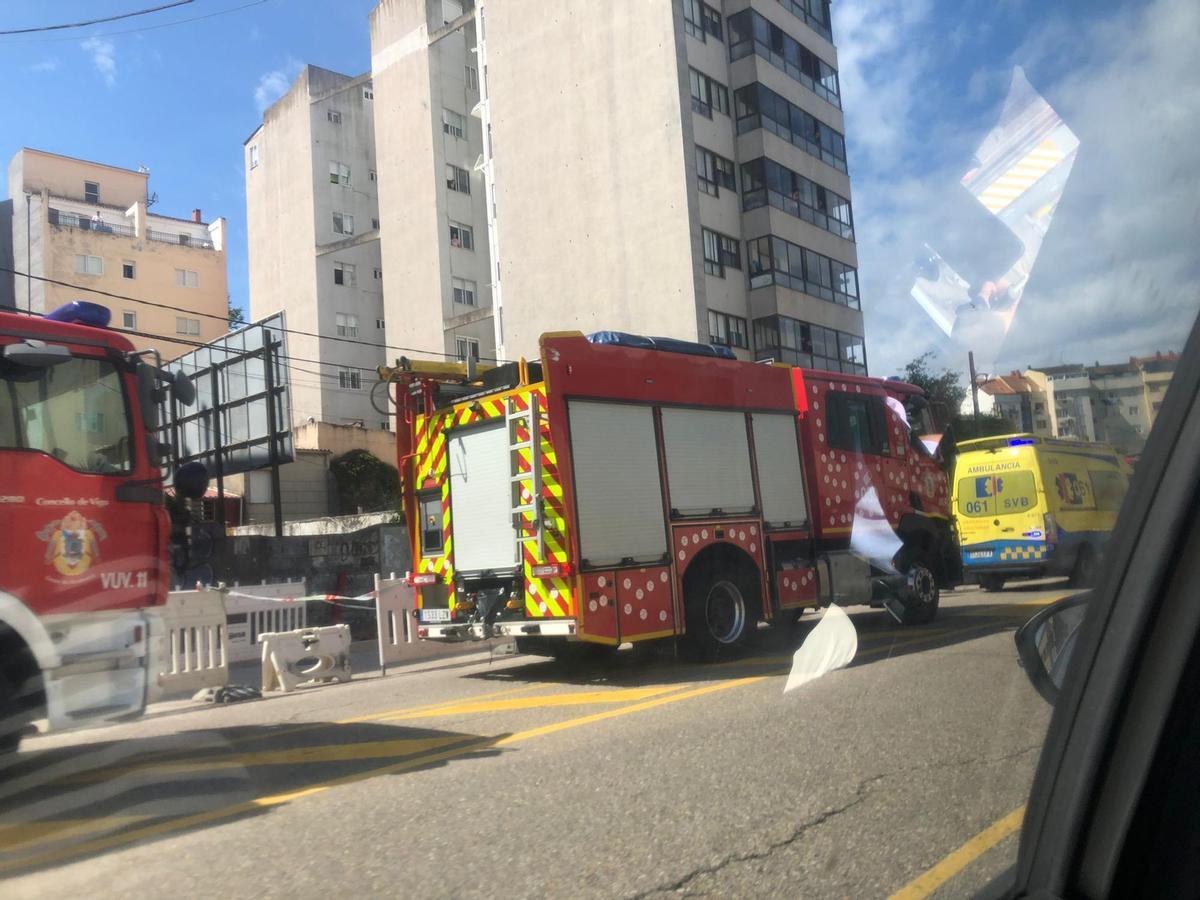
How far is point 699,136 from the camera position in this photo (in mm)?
25969

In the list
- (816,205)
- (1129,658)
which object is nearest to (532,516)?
(816,205)

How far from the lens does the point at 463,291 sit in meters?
31.6

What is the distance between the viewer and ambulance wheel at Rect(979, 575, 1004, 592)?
3.03 metres

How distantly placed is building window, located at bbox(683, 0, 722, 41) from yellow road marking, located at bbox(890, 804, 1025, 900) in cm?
2455

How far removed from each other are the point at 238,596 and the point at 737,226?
65.1ft

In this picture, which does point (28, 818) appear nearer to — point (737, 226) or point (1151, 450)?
point (1151, 450)

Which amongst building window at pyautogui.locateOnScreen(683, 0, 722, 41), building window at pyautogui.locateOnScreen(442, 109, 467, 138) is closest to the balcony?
building window at pyautogui.locateOnScreen(683, 0, 722, 41)

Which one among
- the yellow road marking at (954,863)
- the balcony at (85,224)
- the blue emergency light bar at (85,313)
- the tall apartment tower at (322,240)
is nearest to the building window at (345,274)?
the tall apartment tower at (322,240)

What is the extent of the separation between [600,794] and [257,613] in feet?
26.2

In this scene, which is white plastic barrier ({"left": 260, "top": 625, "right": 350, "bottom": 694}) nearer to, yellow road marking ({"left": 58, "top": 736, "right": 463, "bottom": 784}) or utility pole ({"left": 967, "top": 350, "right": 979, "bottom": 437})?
yellow road marking ({"left": 58, "top": 736, "right": 463, "bottom": 784})

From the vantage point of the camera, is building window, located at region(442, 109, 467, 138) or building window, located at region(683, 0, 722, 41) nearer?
building window, located at region(683, 0, 722, 41)

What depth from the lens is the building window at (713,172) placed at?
25.9 meters

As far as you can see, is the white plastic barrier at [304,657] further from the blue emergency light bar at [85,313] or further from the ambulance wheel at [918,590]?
the ambulance wheel at [918,590]

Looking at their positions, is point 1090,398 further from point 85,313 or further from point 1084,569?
point 85,313
